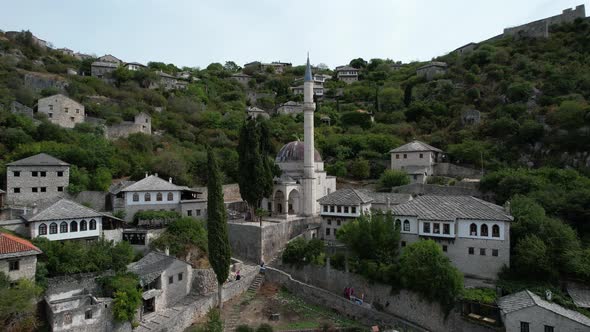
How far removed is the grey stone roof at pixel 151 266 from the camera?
20344 millimetres

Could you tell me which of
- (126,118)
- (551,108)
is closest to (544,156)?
(551,108)

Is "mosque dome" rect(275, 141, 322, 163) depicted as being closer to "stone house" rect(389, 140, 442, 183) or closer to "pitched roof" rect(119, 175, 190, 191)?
"stone house" rect(389, 140, 442, 183)

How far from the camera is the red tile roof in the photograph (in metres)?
17.8

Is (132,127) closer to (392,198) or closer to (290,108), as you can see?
(392,198)

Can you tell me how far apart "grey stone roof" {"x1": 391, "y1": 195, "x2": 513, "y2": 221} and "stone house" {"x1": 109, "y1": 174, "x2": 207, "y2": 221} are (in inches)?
618

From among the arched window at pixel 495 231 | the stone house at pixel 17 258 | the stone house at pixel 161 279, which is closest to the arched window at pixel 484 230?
the arched window at pixel 495 231

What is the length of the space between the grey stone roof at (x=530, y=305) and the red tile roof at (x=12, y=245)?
923 inches

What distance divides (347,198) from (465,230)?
9175 millimetres

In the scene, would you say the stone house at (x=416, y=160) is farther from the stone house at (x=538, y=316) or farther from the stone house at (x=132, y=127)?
the stone house at (x=132, y=127)

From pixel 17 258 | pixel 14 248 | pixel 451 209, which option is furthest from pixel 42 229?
pixel 451 209

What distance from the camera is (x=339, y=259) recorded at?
25094 mm

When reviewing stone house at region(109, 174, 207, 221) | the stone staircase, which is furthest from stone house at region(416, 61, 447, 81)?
the stone staircase

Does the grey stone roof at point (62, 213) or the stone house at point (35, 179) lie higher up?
the stone house at point (35, 179)

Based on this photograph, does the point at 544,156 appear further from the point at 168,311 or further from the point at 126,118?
the point at 126,118
